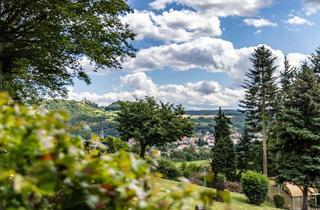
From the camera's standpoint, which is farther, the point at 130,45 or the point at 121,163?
the point at 130,45

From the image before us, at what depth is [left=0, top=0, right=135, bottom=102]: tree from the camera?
17.1 metres

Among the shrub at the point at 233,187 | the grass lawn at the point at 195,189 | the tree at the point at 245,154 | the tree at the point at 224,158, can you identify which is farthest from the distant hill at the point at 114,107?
the tree at the point at 245,154

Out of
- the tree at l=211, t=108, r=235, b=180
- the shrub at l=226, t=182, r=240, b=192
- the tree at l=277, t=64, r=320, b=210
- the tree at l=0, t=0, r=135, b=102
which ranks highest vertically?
the tree at l=0, t=0, r=135, b=102

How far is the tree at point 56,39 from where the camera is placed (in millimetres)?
17108

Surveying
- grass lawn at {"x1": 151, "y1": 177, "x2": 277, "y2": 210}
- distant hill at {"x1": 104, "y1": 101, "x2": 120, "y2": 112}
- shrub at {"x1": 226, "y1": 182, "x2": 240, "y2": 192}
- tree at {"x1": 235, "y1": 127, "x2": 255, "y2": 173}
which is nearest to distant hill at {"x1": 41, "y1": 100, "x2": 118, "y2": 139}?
grass lawn at {"x1": 151, "y1": 177, "x2": 277, "y2": 210}

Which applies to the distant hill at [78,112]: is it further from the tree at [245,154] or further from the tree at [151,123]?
the tree at [245,154]

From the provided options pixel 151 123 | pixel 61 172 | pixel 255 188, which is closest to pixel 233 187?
pixel 151 123

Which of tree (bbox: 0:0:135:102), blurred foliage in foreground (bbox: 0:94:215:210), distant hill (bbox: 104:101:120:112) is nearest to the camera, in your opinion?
blurred foliage in foreground (bbox: 0:94:215:210)

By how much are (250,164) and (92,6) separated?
4147 cm

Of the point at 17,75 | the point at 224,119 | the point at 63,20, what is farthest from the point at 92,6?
the point at 224,119

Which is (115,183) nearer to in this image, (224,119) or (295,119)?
(295,119)

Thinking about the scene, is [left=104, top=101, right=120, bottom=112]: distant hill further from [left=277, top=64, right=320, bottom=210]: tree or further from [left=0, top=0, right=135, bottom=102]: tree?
[left=0, top=0, right=135, bottom=102]: tree

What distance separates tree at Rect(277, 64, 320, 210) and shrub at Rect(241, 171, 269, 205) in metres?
1.91

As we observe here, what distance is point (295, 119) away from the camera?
28.6 meters
